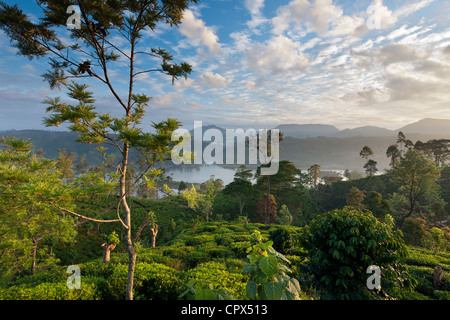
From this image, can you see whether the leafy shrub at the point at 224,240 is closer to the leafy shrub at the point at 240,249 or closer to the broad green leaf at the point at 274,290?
the leafy shrub at the point at 240,249

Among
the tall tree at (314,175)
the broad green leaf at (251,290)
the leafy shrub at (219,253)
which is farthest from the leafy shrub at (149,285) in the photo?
the tall tree at (314,175)

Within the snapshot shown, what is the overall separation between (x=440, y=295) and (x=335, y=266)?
18.7ft

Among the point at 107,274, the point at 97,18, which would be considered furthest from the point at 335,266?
the point at 97,18

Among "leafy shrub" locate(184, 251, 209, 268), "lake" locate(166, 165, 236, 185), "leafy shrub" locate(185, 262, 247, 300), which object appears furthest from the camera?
"lake" locate(166, 165, 236, 185)

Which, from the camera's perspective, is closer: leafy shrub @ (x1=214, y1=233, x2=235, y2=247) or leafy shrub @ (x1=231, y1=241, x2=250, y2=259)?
leafy shrub @ (x1=231, y1=241, x2=250, y2=259)

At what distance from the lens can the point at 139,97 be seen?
4816 millimetres

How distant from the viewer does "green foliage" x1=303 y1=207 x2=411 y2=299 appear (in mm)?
3162

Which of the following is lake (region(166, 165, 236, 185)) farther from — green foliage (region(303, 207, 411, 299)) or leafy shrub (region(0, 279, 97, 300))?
green foliage (region(303, 207, 411, 299))

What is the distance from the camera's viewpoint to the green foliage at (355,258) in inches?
124

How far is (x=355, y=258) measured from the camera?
3.38 meters

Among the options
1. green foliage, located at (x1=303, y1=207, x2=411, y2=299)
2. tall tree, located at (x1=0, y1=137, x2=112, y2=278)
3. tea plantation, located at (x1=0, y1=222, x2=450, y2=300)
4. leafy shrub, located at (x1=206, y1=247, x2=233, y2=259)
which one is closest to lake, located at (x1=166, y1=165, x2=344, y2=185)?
tall tree, located at (x1=0, y1=137, x2=112, y2=278)

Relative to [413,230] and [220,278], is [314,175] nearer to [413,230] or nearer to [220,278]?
[413,230]

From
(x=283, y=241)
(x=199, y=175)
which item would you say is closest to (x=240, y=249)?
(x=283, y=241)

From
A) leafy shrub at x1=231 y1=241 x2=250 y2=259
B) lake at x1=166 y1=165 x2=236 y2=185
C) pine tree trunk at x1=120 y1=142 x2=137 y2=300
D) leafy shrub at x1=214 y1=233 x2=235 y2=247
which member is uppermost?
pine tree trunk at x1=120 y1=142 x2=137 y2=300
